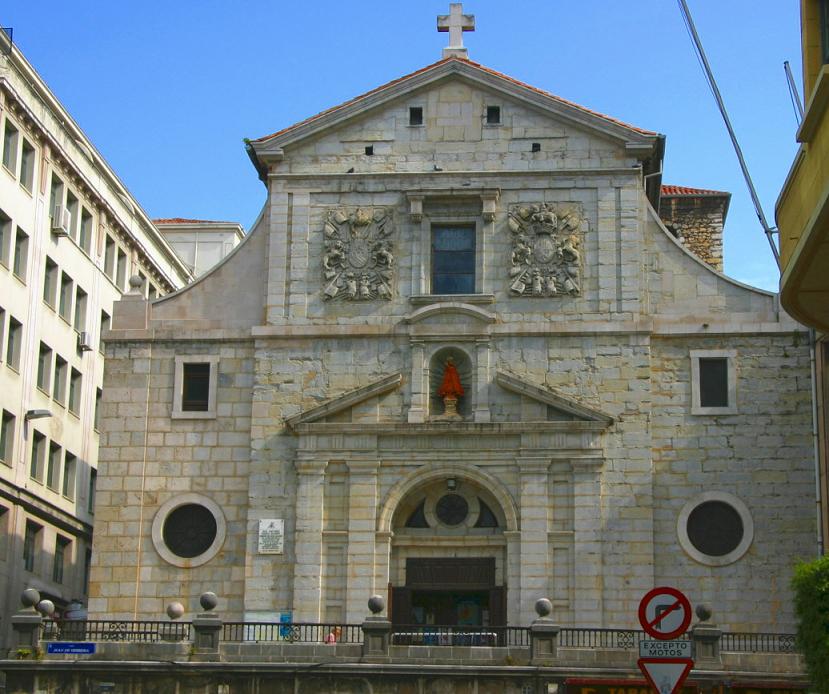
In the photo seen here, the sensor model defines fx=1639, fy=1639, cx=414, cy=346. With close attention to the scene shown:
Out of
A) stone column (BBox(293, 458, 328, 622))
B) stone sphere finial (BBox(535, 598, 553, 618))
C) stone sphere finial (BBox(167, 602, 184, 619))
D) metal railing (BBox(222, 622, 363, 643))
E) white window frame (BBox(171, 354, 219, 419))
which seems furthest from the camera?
white window frame (BBox(171, 354, 219, 419))

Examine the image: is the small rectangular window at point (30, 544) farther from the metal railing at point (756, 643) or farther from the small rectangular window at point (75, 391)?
the metal railing at point (756, 643)

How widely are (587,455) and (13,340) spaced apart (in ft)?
56.6

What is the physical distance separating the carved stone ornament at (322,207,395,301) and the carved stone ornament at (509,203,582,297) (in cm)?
294

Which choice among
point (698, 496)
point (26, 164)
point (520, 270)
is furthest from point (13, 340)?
point (698, 496)

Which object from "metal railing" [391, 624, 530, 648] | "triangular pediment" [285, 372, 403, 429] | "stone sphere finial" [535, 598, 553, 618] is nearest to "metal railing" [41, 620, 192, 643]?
"metal railing" [391, 624, 530, 648]

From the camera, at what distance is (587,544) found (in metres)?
35.9

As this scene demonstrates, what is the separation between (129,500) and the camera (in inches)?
1476

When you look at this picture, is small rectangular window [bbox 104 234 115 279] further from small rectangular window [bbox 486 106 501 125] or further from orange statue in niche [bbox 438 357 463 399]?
orange statue in niche [bbox 438 357 463 399]

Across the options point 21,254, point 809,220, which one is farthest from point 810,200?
point 21,254

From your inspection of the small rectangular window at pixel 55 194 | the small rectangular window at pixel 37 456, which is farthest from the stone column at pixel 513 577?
the small rectangular window at pixel 55 194

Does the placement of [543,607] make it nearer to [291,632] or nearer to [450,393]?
[291,632]

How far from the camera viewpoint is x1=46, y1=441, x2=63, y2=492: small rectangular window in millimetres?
47656

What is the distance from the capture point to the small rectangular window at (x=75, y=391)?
50.1m

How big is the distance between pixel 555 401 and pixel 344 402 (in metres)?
4.75
